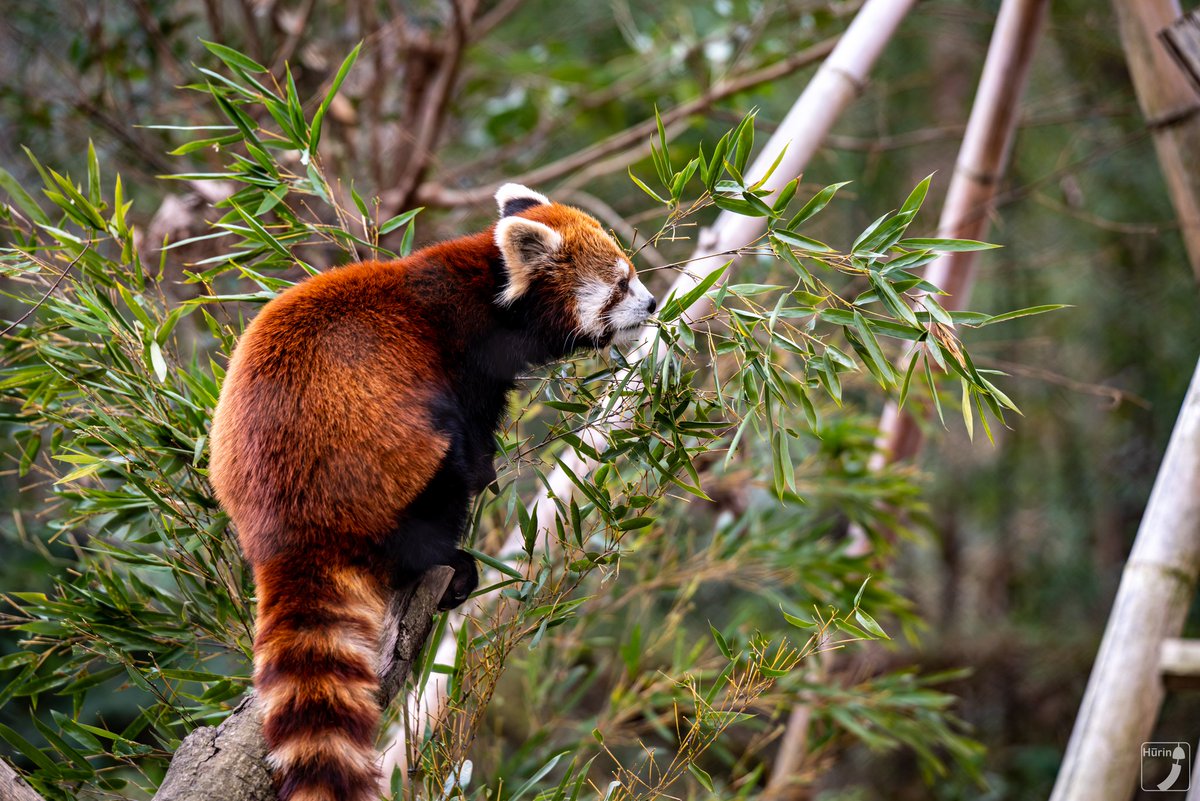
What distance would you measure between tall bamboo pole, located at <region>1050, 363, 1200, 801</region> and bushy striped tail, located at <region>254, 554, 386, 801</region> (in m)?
1.61

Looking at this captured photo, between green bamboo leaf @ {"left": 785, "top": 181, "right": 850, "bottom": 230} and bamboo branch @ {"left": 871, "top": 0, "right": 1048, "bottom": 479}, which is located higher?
green bamboo leaf @ {"left": 785, "top": 181, "right": 850, "bottom": 230}

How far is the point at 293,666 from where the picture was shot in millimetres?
1323

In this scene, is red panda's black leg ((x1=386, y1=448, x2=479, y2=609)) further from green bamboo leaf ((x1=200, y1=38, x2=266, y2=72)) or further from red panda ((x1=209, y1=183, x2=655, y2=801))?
green bamboo leaf ((x1=200, y1=38, x2=266, y2=72))

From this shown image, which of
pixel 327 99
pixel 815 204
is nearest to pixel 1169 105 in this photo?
pixel 815 204

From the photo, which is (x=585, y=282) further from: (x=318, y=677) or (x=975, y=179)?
(x=975, y=179)

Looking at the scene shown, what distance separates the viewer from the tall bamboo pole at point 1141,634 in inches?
83.4

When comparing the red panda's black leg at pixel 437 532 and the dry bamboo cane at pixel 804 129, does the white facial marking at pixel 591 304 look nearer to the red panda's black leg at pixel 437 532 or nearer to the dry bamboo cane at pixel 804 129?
the dry bamboo cane at pixel 804 129

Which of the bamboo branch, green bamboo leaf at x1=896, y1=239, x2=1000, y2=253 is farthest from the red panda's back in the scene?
the bamboo branch

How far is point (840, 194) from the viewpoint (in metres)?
3.89

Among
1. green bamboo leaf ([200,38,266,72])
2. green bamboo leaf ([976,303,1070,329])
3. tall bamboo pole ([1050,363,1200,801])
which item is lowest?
tall bamboo pole ([1050,363,1200,801])

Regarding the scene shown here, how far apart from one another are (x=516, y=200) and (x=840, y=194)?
7.03 feet

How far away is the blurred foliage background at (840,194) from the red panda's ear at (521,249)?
3.54 feet

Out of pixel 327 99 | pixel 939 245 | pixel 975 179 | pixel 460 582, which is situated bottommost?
pixel 975 179

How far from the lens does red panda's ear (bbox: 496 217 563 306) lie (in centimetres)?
178
